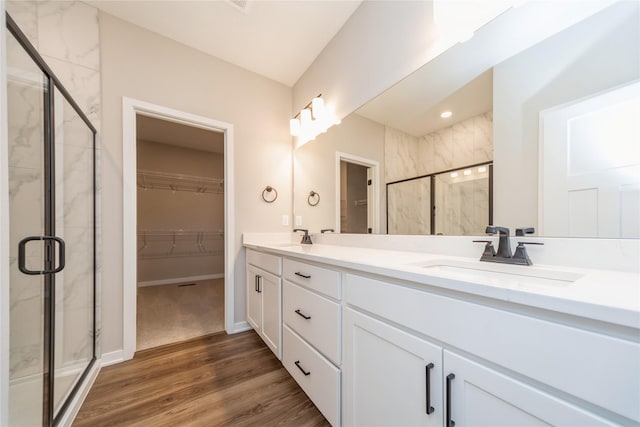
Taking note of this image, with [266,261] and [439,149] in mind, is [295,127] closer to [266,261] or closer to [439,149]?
[266,261]

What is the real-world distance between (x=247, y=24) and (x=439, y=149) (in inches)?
71.1

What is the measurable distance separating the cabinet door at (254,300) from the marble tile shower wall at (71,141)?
3.44 feet

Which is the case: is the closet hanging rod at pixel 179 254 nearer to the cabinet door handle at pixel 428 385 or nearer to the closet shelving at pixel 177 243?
the closet shelving at pixel 177 243

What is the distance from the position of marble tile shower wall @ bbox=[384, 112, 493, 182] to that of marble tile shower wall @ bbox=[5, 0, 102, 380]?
193 cm

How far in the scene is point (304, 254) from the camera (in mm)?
1248

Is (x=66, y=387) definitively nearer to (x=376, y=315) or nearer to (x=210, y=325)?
(x=210, y=325)

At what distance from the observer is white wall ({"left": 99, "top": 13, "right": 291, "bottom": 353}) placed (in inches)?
69.2

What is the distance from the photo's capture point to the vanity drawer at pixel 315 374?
102 cm

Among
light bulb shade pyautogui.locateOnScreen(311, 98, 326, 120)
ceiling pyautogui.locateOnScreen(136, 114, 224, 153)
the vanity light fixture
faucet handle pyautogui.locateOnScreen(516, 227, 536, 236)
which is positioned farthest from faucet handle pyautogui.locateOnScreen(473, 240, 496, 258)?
ceiling pyautogui.locateOnScreen(136, 114, 224, 153)

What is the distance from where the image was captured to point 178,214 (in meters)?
4.36

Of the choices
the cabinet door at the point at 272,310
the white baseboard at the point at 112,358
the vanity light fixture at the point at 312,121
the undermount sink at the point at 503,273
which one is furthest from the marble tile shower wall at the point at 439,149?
the white baseboard at the point at 112,358

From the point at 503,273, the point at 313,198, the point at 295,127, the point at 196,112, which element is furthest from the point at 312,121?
the point at 503,273

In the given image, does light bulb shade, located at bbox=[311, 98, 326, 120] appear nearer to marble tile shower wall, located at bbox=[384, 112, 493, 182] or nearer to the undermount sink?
marble tile shower wall, located at bbox=[384, 112, 493, 182]

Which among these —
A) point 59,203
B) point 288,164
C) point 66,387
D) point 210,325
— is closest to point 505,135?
point 288,164
